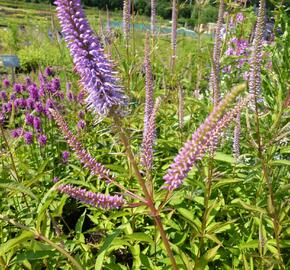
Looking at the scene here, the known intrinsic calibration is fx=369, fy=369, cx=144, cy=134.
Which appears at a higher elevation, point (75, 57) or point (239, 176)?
point (75, 57)

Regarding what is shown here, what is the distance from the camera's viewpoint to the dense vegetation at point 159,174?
1.58 m

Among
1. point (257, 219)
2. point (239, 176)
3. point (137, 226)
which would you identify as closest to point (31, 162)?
point (137, 226)

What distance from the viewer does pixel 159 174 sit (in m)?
3.31

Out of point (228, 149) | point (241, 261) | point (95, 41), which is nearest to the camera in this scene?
point (95, 41)

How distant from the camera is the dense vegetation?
1.58 meters

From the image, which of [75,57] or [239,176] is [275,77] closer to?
[239,176]

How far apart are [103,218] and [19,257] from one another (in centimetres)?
124

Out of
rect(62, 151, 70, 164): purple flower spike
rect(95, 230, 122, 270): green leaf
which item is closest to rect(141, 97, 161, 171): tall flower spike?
rect(95, 230, 122, 270): green leaf

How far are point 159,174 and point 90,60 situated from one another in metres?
1.98

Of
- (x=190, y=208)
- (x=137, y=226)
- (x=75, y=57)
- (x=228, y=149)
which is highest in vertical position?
(x=75, y=57)

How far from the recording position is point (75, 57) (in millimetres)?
1470

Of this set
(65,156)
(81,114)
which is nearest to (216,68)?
(65,156)

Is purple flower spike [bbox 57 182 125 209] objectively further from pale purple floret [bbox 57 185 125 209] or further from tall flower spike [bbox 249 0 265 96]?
tall flower spike [bbox 249 0 265 96]

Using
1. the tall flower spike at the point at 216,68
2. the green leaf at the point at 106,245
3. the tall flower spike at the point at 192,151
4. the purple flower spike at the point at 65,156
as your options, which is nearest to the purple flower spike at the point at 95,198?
the green leaf at the point at 106,245
